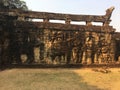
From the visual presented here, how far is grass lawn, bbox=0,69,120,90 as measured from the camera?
34.8 ft

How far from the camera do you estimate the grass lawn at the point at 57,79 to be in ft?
34.8

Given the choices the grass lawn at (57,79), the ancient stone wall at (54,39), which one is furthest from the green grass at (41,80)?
the ancient stone wall at (54,39)

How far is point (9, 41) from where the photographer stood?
1416 cm

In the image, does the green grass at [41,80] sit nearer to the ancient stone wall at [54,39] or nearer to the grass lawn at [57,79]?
the grass lawn at [57,79]

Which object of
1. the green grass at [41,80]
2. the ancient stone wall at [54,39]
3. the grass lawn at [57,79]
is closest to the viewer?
the green grass at [41,80]

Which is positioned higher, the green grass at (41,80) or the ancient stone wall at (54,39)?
the ancient stone wall at (54,39)

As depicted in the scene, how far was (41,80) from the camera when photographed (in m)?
11.5

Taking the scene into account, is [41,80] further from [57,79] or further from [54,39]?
[54,39]

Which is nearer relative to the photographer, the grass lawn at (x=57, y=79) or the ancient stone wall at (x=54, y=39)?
the grass lawn at (x=57, y=79)

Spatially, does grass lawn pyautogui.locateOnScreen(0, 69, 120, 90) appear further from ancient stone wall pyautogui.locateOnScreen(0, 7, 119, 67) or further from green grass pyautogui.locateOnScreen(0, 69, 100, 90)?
ancient stone wall pyautogui.locateOnScreen(0, 7, 119, 67)

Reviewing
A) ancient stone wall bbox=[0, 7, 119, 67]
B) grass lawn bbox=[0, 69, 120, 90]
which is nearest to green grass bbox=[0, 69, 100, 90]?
grass lawn bbox=[0, 69, 120, 90]

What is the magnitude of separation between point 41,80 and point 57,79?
2.45 ft

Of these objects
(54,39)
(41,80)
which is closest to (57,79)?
(41,80)

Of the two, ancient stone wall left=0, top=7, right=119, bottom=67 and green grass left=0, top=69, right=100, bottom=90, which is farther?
ancient stone wall left=0, top=7, right=119, bottom=67
